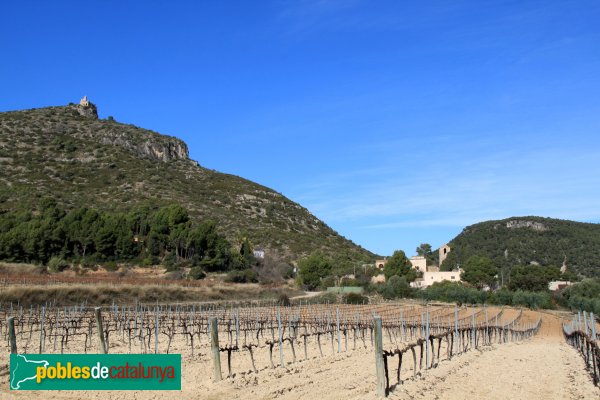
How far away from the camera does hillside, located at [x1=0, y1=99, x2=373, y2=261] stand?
69500mm

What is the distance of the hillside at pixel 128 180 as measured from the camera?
2736 inches

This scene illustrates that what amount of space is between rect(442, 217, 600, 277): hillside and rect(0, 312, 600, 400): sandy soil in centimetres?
8746

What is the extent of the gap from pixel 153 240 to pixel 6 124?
142 feet

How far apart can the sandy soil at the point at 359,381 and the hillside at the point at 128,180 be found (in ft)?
164

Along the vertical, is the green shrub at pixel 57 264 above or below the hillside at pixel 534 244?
below

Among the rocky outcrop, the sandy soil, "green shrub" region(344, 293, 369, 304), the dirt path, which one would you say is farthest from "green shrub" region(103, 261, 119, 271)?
the rocky outcrop

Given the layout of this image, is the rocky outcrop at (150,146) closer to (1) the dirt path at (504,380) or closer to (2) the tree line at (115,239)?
(2) the tree line at (115,239)

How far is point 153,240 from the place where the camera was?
190ft

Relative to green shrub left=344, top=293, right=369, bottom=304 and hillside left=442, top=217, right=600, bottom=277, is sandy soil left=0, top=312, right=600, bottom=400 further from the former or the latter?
hillside left=442, top=217, right=600, bottom=277

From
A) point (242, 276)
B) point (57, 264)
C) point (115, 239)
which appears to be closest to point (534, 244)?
point (242, 276)

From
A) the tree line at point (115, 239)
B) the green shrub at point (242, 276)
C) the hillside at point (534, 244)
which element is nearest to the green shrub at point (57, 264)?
the tree line at point (115, 239)

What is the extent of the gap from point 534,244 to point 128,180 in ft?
246

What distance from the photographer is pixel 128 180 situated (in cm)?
7638

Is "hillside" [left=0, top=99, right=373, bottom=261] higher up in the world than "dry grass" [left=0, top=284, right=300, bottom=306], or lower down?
higher up
